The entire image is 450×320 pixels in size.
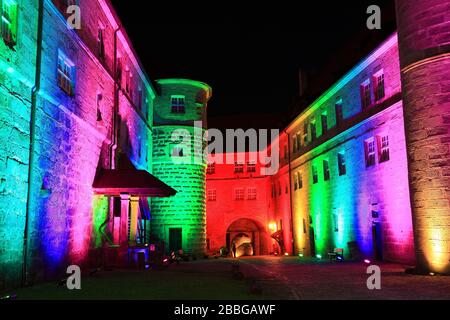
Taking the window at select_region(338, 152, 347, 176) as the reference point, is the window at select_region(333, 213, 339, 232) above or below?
below

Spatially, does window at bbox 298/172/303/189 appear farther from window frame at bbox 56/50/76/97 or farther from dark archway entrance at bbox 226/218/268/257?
window frame at bbox 56/50/76/97

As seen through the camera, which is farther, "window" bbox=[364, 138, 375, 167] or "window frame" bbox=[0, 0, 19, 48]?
"window" bbox=[364, 138, 375, 167]

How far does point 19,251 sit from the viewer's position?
1170 centimetres

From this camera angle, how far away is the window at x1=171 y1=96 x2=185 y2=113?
31461mm

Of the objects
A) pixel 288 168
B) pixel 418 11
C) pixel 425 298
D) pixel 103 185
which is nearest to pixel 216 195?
pixel 288 168

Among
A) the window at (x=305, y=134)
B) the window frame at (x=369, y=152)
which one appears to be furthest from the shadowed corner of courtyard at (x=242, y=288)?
the window at (x=305, y=134)

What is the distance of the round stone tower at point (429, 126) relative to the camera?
14.4 metres

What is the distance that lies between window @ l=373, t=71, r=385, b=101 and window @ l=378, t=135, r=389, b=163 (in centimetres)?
196

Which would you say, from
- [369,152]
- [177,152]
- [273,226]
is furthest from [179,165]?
[273,226]

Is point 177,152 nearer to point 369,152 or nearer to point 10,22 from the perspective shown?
point 369,152

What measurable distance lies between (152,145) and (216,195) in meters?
16.1

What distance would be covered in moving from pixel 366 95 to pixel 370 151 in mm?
2955

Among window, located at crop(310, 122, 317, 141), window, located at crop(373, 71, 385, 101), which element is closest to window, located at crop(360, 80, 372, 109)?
window, located at crop(373, 71, 385, 101)
